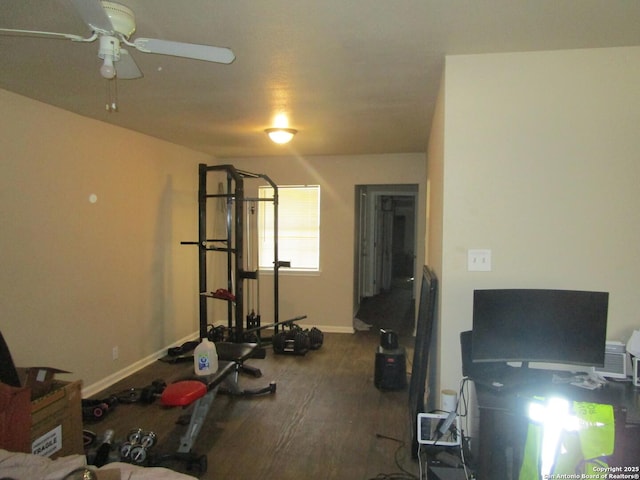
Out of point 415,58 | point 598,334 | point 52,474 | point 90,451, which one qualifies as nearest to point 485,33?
point 415,58

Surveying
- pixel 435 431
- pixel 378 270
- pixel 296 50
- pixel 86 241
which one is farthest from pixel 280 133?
pixel 378 270

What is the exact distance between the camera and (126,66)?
1.68 meters

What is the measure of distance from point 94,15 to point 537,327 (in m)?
2.23

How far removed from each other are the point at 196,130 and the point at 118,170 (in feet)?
2.70

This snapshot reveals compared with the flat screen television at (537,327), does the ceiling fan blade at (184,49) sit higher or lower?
higher

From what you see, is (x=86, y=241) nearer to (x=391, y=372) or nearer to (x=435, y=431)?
(x=391, y=372)

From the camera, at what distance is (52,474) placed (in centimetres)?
133

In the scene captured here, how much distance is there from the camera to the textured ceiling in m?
1.69

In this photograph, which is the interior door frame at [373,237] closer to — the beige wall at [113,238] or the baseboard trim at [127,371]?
the beige wall at [113,238]

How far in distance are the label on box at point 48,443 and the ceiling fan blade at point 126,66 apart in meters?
2.02

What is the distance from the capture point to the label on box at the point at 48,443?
2.29 metres

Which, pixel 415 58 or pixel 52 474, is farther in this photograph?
pixel 415 58

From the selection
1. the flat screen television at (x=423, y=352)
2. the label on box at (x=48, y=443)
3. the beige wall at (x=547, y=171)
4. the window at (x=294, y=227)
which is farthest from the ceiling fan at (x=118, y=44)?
the window at (x=294, y=227)

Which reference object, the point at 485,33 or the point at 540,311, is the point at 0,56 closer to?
the point at 485,33
